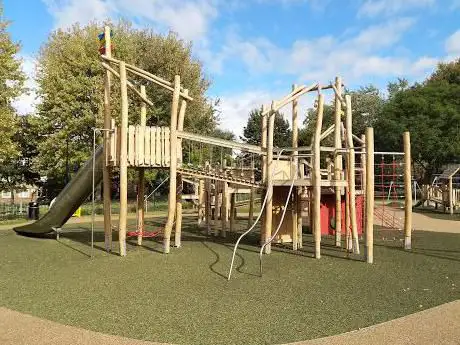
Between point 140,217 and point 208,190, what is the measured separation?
2743 mm

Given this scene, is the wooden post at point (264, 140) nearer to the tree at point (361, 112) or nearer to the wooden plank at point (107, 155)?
the wooden plank at point (107, 155)

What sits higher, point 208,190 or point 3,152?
point 3,152

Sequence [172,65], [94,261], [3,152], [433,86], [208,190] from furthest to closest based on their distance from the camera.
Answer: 1. [433,86]
2. [172,65]
3. [3,152]
4. [208,190]
5. [94,261]

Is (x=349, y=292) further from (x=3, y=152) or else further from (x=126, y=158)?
(x=3, y=152)

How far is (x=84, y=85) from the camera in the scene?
3416 cm

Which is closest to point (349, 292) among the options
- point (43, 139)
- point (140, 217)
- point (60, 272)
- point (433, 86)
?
point (60, 272)

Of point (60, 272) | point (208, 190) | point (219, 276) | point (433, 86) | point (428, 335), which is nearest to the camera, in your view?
point (428, 335)

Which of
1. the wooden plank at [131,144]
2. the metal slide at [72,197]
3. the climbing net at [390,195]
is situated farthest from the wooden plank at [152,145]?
the climbing net at [390,195]

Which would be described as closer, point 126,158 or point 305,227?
point 126,158

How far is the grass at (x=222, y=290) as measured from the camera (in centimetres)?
605

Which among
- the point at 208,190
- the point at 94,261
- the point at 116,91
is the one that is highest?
the point at 116,91

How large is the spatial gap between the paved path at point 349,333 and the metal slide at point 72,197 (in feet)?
27.1

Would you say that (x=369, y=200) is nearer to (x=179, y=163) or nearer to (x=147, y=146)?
(x=179, y=163)

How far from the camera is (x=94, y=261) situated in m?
11.4
